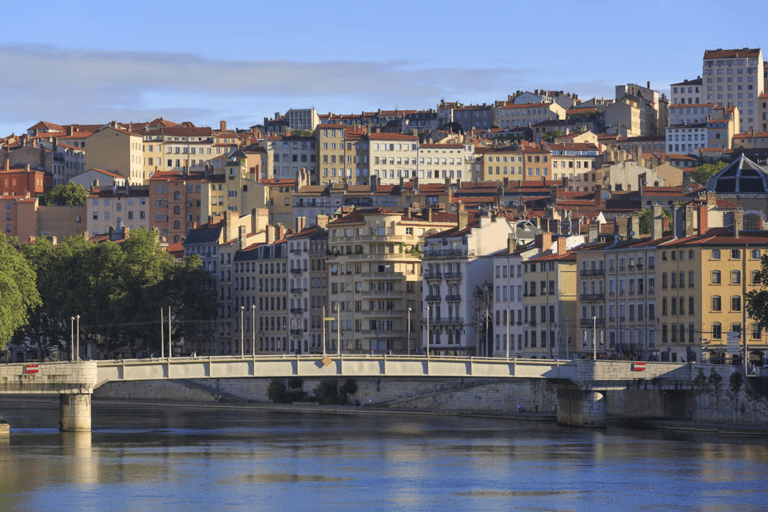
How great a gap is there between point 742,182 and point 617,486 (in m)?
68.6

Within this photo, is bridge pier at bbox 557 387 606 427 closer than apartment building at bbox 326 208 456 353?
Yes

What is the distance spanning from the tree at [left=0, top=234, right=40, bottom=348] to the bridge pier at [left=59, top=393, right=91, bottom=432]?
50.2ft

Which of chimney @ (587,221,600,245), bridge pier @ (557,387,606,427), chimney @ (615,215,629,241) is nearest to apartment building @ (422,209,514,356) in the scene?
chimney @ (587,221,600,245)

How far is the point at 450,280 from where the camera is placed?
13700cm

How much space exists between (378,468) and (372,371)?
17192 millimetres

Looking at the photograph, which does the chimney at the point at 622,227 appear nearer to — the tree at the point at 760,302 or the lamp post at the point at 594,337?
the lamp post at the point at 594,337

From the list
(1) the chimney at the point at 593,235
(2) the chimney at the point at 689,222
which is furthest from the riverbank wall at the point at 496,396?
(1) the chimney at the point at 593,235

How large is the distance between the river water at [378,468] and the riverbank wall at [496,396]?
10.1 ft

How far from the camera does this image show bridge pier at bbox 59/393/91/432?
3863 inches

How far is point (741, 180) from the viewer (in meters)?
140

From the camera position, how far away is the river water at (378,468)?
71625 millimetres

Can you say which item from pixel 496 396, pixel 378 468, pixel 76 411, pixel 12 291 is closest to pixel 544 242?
pixel 496 396

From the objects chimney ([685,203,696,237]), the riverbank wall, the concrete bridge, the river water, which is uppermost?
chimney ([685,203,696,237])

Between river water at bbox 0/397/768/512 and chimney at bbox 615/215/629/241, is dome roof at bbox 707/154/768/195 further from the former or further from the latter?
river water at bbox 0/397/768/512
